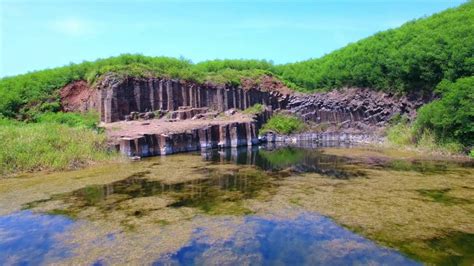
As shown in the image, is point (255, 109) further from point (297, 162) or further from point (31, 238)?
point (31, 238)

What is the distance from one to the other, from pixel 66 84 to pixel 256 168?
71.8 feet

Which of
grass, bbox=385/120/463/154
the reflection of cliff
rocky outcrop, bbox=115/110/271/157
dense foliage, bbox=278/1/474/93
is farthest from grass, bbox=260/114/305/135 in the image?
the reflection of cliff

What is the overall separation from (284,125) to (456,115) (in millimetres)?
17976

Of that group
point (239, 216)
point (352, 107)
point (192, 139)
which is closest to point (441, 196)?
point (239, 216)

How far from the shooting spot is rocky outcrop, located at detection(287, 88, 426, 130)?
35.8 metres

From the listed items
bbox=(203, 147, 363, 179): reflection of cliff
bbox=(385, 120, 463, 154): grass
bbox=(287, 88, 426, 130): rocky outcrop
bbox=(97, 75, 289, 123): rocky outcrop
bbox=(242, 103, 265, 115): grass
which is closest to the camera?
bbox=(203, 147, 363, 179): reflection of cliff

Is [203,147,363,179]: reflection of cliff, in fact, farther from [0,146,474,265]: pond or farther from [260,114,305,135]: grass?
[260,114,305,135]: grass

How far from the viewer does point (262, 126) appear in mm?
37406

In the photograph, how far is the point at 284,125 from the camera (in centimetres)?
3803

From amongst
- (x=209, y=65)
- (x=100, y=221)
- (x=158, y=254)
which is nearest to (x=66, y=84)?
(x=209, y=65)

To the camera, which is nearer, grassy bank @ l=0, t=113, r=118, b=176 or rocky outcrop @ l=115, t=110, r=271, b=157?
grassy bank @ l=0, t=113, r=118, b=176

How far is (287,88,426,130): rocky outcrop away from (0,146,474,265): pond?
18.6m

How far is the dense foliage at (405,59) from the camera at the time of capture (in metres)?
28.9

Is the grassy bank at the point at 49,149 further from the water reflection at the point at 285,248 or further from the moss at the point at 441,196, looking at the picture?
the moss at the point at 441,196
